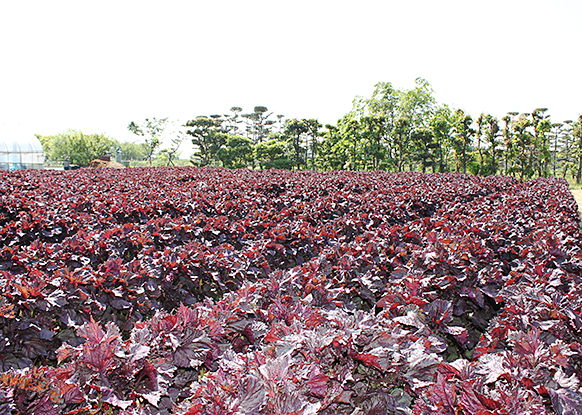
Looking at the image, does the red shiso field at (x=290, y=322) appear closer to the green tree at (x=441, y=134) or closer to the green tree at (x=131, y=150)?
the green tree at (x=441, y=134)

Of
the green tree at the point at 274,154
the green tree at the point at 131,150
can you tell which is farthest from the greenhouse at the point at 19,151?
the green tree at the point at 131,150

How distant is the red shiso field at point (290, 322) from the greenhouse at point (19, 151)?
44.8 metres

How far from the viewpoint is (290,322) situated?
7.09 feet

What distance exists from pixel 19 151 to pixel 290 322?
51.3m

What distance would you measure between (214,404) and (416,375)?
907 millimetres

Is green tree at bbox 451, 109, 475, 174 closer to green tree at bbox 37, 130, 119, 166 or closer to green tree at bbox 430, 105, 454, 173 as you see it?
green tree at bbox 430, 105, 454, 173

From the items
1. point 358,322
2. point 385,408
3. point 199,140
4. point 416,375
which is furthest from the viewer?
point 199,140

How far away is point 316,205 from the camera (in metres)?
7.14

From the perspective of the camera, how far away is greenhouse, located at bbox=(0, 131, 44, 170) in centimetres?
4150

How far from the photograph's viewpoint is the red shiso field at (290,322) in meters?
1.49

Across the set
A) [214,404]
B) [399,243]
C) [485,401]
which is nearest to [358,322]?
[485,401]

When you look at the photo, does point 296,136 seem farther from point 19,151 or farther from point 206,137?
point 19,151

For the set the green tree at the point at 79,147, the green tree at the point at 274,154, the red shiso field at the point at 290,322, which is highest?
the green tree at the point at 79,147

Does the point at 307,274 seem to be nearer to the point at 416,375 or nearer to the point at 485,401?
the point at 416,375
